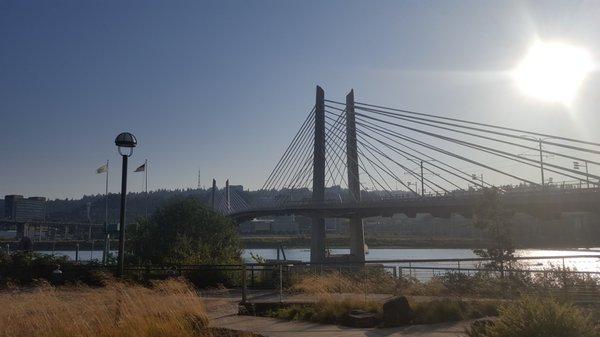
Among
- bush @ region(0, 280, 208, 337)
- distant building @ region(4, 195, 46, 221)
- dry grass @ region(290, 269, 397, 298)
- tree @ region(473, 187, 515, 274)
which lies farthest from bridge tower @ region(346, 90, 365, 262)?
distant building @ region(4, 195, 46, 221)

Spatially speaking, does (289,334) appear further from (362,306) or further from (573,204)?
(573,204)

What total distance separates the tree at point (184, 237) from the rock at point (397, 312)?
1357cm

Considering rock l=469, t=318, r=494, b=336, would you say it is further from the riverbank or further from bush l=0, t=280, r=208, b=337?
the riverbank

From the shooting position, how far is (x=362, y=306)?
1213 cm

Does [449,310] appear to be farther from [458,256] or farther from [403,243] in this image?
[403,243]

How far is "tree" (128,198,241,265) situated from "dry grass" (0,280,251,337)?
12191 mm

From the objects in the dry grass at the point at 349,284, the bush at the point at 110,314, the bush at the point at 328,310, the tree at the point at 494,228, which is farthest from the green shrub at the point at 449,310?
the tree at the point at 494,228

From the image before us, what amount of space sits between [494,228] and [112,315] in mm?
14934

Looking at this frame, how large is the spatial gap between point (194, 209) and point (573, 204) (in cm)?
2858

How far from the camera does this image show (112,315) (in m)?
10.4

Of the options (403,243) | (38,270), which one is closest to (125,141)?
(38,270)

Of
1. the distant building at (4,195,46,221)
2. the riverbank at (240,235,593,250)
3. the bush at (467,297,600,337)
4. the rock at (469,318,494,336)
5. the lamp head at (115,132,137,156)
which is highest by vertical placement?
the distant building at (4,195,46,221)

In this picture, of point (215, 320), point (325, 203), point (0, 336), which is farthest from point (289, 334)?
point (325, 203)

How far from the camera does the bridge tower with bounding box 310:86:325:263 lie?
59938 mm
